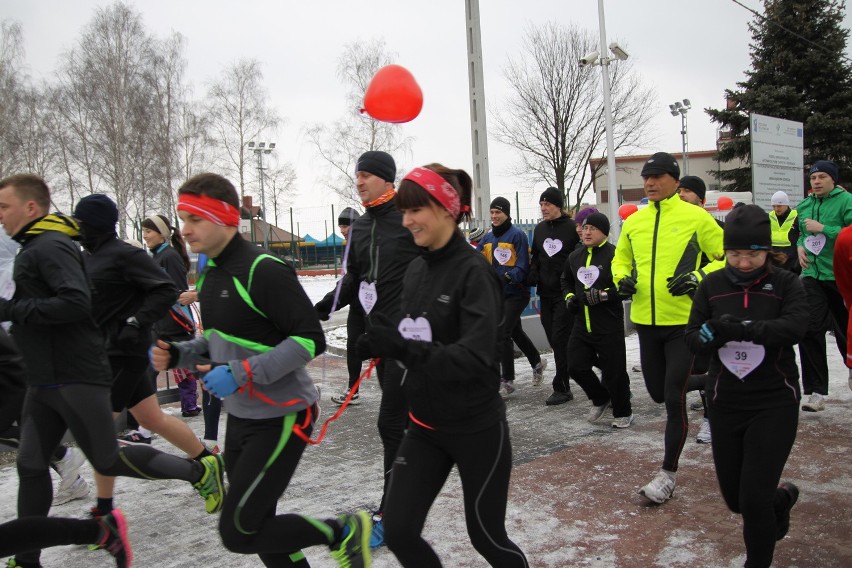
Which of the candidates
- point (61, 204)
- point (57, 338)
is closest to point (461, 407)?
point (57, 338)

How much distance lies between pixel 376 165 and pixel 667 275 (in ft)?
6.84

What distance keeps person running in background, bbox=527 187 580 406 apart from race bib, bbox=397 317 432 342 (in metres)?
4.90

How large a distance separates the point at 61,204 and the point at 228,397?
3662cm

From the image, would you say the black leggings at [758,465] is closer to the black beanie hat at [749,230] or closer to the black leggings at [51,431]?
the black beanie hat at [749,230]

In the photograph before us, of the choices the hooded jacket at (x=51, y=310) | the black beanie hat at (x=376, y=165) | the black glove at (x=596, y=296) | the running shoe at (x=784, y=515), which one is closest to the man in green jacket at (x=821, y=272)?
the black glove at (x=596, y=296)

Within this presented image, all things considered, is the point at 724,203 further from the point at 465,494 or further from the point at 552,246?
the point at 465,494

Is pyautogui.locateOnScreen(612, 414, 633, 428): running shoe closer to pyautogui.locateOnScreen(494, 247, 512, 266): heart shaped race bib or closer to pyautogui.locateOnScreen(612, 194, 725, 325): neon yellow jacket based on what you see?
pyautogui.locateOnScreen(612, 194, 725, 325): neon yellow jacket

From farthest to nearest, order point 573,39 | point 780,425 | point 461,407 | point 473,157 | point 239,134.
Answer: point 239,134 → point 573,39 → point 473,157 → point 780,425 → point 461,407

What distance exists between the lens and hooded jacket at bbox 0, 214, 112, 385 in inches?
138

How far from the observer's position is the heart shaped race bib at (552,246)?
7.64 meters

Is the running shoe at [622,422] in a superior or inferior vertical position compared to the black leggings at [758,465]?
inferior

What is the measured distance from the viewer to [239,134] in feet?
126

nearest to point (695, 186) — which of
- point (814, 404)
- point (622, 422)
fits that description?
point (622, 422)

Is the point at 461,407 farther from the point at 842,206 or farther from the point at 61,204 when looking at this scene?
the point at 61,204
